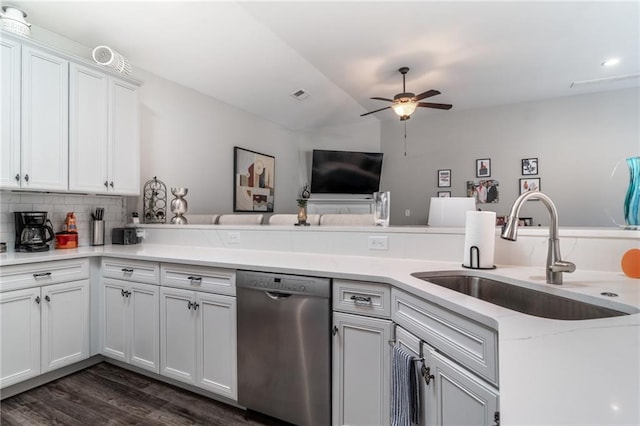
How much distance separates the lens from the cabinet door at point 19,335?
6.35 ft

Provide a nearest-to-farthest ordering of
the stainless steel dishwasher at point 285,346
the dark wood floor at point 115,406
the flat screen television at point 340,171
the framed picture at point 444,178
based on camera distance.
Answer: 1. the stainless steel dishwasher at point 285,346
2. the dark wood floor at point 115,406
3. the framed picture at point 444,178
4. the flat screen television at point 340,171

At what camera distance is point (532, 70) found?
4098 mm

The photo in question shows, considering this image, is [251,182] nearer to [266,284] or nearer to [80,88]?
[80,88]

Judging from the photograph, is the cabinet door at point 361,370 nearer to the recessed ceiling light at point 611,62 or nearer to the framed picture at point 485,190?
the recessed ceiling light at point 611,62

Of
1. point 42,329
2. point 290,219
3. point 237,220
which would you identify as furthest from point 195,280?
point 237,220

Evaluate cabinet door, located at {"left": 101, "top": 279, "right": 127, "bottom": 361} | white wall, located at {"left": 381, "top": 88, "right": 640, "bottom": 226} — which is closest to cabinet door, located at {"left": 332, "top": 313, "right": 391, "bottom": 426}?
cabinet door, located at {"left": 101, "top": 279, "right": 127, "bottom": 361}

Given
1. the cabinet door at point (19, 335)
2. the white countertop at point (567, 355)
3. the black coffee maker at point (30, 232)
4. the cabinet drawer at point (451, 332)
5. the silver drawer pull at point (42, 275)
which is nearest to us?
the white countertop at point (567, 355)

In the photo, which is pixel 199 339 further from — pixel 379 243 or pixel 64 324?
pixel 379 243

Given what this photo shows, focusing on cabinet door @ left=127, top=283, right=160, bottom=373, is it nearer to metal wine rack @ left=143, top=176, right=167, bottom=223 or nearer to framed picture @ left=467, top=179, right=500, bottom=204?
metal wine rack @ left=143, top=176, right=167, bottom=223

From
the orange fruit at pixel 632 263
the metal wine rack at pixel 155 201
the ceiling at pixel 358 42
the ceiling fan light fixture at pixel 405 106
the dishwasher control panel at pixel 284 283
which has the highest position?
the ceiling at pixel 358 42

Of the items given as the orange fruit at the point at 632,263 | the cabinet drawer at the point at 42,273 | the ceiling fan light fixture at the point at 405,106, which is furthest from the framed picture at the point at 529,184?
the cabinet drawer at the point at 42,273

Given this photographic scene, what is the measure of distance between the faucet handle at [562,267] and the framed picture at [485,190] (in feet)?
15.6

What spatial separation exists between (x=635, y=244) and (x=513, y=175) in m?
4.54

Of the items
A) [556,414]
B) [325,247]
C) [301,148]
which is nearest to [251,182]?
[301,148]
